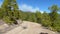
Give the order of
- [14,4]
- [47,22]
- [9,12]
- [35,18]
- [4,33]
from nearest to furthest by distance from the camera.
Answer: [4,33] → [14,4] → [9,12] → [47,22] → [35,18]

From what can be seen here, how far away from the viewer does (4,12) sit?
48406 mm

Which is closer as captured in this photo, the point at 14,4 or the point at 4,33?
the point at 4,33

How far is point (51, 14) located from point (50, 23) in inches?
147

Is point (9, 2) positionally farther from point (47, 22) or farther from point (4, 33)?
point (47, 22)

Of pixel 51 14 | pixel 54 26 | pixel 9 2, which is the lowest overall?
pixel 54 26

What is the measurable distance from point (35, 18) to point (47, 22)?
64.8 meters

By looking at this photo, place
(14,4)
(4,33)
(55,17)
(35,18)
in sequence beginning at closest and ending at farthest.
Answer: (4,33) < (14,4) < (55,17) < (35,18)

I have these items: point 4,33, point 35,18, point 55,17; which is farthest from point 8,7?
point 35,18

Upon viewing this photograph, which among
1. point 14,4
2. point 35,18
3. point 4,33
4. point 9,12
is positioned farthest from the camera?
point 35,18

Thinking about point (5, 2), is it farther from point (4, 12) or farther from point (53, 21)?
point (53, 21)

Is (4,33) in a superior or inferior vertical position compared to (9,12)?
inferior

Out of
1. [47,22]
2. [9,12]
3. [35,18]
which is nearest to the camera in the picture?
[9,12]

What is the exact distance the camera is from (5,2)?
4722cm

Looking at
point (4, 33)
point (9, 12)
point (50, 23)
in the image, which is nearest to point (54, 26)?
point (50, 23)
